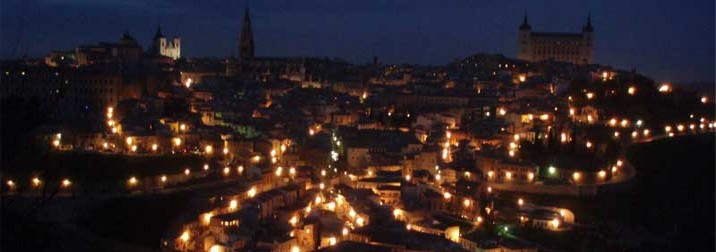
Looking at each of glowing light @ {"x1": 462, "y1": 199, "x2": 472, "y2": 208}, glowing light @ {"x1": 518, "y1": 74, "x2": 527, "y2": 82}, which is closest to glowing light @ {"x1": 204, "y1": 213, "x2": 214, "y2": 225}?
glowing light @ {"x1": 462, "y1": 199, "x2": 472, "y2": 208}

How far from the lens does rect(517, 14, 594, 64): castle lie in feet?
125

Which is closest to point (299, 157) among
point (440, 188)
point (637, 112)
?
point (440, 188)

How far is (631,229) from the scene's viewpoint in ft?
43.1

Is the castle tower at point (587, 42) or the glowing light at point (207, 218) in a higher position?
the castle tower at point (587, 42)

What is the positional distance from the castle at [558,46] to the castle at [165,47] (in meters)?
15.6

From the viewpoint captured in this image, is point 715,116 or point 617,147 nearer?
point 617,147

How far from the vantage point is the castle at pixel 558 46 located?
3809 cm

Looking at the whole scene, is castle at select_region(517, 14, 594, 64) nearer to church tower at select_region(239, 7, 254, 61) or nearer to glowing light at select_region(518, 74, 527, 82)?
glowing light at select_region(518, 74, 527, 82)

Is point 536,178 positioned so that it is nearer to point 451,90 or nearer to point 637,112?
point 637,112

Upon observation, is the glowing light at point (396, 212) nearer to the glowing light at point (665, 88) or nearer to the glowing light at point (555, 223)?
the glowing light at point (555, 223)

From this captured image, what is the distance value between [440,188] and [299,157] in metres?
3.52

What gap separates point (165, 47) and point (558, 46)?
58.0ft

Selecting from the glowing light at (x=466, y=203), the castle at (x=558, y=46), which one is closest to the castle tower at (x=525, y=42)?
the castle at (x=558, y=46)

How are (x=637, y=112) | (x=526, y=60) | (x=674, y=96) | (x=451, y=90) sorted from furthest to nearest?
1. (x=526, y=60)
2. (x=451, y=90)
3. (x=674, y=96)
4. (x=637, y=112)
